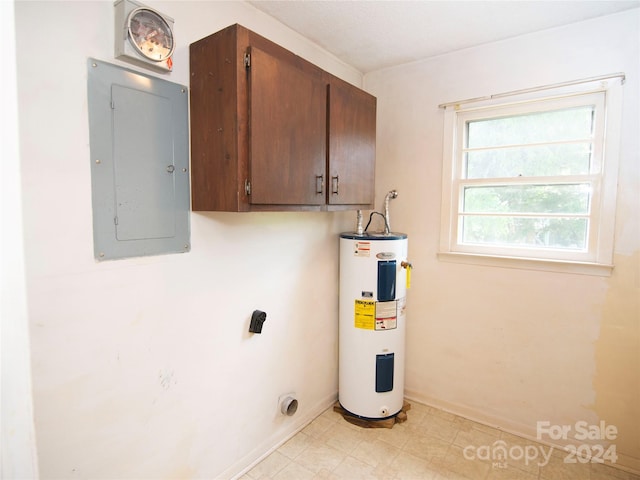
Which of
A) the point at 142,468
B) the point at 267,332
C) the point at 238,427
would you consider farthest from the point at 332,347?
the point at 142,468

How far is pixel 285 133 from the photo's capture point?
1574mm

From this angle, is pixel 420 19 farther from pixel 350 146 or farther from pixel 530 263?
pixel 530 263

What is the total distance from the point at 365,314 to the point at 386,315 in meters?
0.14

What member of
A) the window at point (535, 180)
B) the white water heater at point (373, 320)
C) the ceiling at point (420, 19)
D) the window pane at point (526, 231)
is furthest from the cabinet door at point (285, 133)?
the window pane at point (526, 231)

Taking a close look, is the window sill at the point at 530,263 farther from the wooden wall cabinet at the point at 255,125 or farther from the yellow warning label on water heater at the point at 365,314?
the wooden wall cabinet at the point at 255,125

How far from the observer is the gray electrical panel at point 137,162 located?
4.04 ft

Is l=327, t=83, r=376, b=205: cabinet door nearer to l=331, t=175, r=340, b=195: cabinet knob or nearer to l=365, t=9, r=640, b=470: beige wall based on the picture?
l=331, t=175, r=340, b=195: cabinet knob

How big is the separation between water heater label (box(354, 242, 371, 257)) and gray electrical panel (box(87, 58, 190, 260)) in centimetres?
111

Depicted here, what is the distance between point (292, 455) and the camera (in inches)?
79.8

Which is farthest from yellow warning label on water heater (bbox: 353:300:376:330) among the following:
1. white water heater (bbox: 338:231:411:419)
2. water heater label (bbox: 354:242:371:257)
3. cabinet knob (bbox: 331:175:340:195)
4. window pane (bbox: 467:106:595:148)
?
window pane (bbox: 467:106:595:148)

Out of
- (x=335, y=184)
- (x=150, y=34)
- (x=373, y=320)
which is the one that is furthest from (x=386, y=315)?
(x=150, y=34)

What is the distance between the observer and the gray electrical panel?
4.04 feet

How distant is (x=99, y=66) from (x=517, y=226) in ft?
7.78

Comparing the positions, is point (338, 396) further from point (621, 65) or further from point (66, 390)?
point (621, 65)
